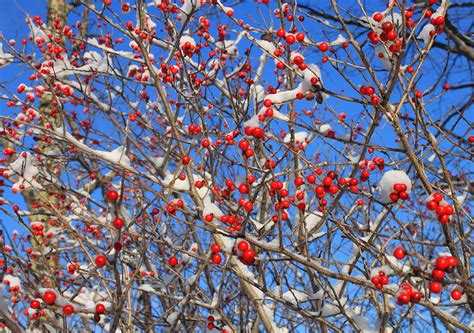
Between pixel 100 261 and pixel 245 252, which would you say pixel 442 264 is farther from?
pixel 100 261

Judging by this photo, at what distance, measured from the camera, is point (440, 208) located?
192cm

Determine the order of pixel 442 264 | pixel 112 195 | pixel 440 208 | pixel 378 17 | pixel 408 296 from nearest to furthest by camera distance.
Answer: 1. pixel 112 195
2. pixel 442 264
3. pixel 408 296
4. pixel 440 208
5. pixel 378 17

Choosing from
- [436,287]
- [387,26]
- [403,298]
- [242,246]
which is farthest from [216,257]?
[387,26]

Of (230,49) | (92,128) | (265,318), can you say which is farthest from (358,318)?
(92,128)

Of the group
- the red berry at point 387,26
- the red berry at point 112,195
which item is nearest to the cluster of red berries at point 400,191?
the red berry at point 387,26

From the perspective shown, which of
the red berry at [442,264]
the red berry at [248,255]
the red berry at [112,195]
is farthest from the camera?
the red berry at [248,255]

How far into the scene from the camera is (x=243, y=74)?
4.62 metres

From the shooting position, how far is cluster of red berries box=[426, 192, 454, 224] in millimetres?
1902

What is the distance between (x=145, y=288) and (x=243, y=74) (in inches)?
92.2

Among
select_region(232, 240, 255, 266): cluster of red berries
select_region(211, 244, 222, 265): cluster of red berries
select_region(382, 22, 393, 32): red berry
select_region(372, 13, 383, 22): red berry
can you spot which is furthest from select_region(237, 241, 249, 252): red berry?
select_region(372, 13, 383, 22): red berry

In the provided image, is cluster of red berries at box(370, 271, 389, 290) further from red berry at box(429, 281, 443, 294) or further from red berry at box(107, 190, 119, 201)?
red berry at box(107, 190, 119, 201)

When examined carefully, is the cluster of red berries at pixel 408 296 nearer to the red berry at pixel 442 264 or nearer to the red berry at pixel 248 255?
the red berry at pixel 442 264

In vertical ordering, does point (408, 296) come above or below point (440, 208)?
below

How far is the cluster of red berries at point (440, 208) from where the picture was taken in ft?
6.24
